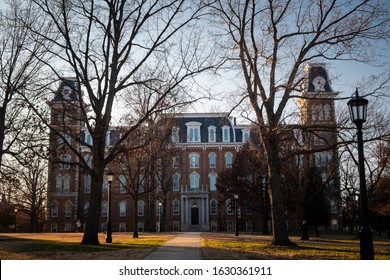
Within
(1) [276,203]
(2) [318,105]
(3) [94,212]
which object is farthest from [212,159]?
(2) [318,105]

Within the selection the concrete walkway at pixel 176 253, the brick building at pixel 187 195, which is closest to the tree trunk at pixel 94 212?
the concrete walkway at pixel 176 253

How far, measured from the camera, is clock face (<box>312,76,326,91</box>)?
44.0ft

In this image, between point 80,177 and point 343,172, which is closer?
point 343,172

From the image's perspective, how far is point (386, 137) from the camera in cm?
1109

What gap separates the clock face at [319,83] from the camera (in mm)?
13409

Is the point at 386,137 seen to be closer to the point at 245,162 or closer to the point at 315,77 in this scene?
the point at 315,77

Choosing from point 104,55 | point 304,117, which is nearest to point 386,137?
point 304,117

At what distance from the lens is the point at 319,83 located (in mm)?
13734

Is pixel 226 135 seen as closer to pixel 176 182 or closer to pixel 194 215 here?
pixel 176 182

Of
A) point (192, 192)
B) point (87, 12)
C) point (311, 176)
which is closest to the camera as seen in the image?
point (87, 12)

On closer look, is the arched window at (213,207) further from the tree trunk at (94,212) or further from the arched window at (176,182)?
the tree trunk at (94,212)

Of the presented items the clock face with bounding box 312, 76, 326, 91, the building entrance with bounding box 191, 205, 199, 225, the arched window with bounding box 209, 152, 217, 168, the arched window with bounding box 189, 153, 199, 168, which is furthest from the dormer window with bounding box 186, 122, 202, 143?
the clock face with bounding box 312, 76, 326, 91

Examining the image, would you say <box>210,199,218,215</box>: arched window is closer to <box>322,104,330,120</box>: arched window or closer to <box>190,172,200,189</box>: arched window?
<box>190,172,200,189</box>: arched window
